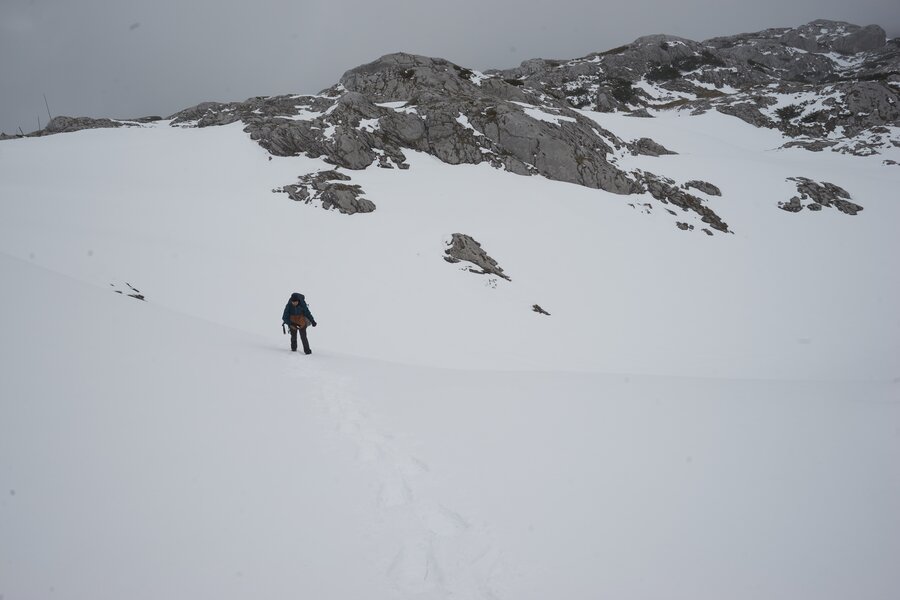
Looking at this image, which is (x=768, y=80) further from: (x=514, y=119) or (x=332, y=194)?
(x=332, y=194)

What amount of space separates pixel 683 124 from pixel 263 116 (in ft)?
212

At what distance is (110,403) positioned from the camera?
481cm

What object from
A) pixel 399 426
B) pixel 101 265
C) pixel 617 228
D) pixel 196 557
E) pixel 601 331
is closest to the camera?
pixel 196 557

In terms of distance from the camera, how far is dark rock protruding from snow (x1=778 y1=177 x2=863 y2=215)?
132ft

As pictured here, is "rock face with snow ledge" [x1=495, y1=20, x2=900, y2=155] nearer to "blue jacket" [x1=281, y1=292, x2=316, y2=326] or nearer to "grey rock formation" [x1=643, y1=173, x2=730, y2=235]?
"grey rock formation" [x1=643, y1=173, x2=730, y2=235]

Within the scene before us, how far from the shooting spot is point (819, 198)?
41156 millimetres

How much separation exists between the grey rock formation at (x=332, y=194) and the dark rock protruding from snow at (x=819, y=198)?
131 ft

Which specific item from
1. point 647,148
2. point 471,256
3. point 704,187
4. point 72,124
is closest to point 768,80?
point 647,148

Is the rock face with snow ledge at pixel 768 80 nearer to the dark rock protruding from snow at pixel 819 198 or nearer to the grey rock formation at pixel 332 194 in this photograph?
the dark rock protruding from snow at pixel 819 198

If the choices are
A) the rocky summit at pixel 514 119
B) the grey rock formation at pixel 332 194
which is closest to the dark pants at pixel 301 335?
the grey rock formation at pixel 332 194

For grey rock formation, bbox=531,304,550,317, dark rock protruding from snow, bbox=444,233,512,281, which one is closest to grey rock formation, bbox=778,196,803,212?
grey rock formation, bbox=531,304,550,317

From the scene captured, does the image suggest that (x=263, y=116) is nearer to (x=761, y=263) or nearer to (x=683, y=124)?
(x=761, y=263)

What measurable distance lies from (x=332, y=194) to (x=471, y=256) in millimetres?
10641

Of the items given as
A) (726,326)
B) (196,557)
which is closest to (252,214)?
(196,557)
